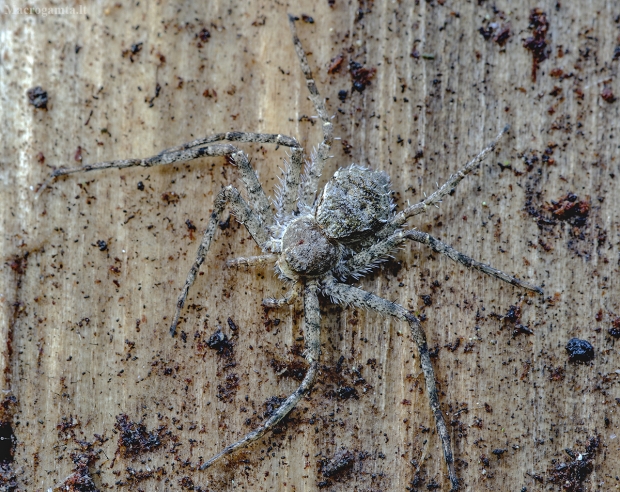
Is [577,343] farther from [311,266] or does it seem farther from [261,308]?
[261,308]

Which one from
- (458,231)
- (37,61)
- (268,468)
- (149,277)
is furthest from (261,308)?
(37,61)

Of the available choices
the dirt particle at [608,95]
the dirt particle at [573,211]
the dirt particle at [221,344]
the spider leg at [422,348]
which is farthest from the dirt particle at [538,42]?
the dirt particle at [221,344]

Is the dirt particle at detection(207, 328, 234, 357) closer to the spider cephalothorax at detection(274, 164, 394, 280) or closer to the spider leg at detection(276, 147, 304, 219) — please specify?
the spider cephalothorax at detection(274, 164, 394, 280)

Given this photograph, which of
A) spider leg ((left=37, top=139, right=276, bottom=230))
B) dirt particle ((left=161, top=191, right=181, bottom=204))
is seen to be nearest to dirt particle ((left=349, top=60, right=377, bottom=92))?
spider leg ((left=37, top=139, right=276, bottom=230))

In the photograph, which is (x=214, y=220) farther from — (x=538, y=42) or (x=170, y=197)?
(x=538, y=42)

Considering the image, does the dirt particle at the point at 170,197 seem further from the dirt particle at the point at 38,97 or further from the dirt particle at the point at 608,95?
the dirt particle at the point at 608,95

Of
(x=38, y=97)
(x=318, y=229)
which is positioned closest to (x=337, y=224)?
(x=318, y=229)
